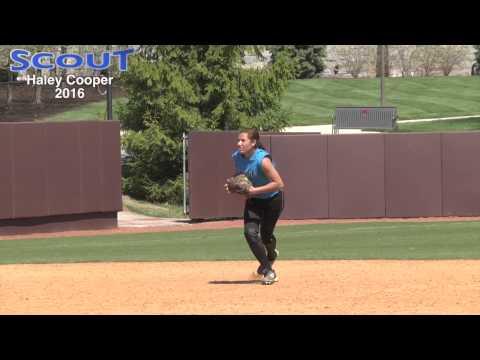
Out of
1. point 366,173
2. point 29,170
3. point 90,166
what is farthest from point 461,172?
point 29,170

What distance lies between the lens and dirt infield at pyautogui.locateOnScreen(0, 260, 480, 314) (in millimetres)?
11000

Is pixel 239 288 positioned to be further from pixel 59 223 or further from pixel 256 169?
pixel 59 223

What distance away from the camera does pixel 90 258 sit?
17.6 metres

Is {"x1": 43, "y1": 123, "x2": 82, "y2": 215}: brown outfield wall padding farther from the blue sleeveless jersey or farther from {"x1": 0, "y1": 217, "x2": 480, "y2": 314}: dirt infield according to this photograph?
the blue sleeveless jersey

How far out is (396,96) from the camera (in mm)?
72625

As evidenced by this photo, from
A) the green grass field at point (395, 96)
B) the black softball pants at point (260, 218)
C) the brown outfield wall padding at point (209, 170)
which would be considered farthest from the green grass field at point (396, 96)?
the black softball pants at point (260, 218)

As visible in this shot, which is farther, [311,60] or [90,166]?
[311,60]

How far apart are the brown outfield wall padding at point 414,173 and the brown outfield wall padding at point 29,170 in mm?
9411

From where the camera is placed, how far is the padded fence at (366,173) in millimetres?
28406

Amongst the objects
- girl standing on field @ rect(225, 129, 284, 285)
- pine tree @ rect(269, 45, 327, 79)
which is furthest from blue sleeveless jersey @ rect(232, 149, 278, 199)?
pine tree @ rect(269, 45, 327, 79)

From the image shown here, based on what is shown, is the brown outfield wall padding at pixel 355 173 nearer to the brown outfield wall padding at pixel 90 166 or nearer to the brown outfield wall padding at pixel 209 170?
the brown outfield wall padding at pixel 209 170

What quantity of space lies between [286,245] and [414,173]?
31.7ft

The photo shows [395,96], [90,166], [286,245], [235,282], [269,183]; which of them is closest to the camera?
[269,183]

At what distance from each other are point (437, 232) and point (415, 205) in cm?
664
